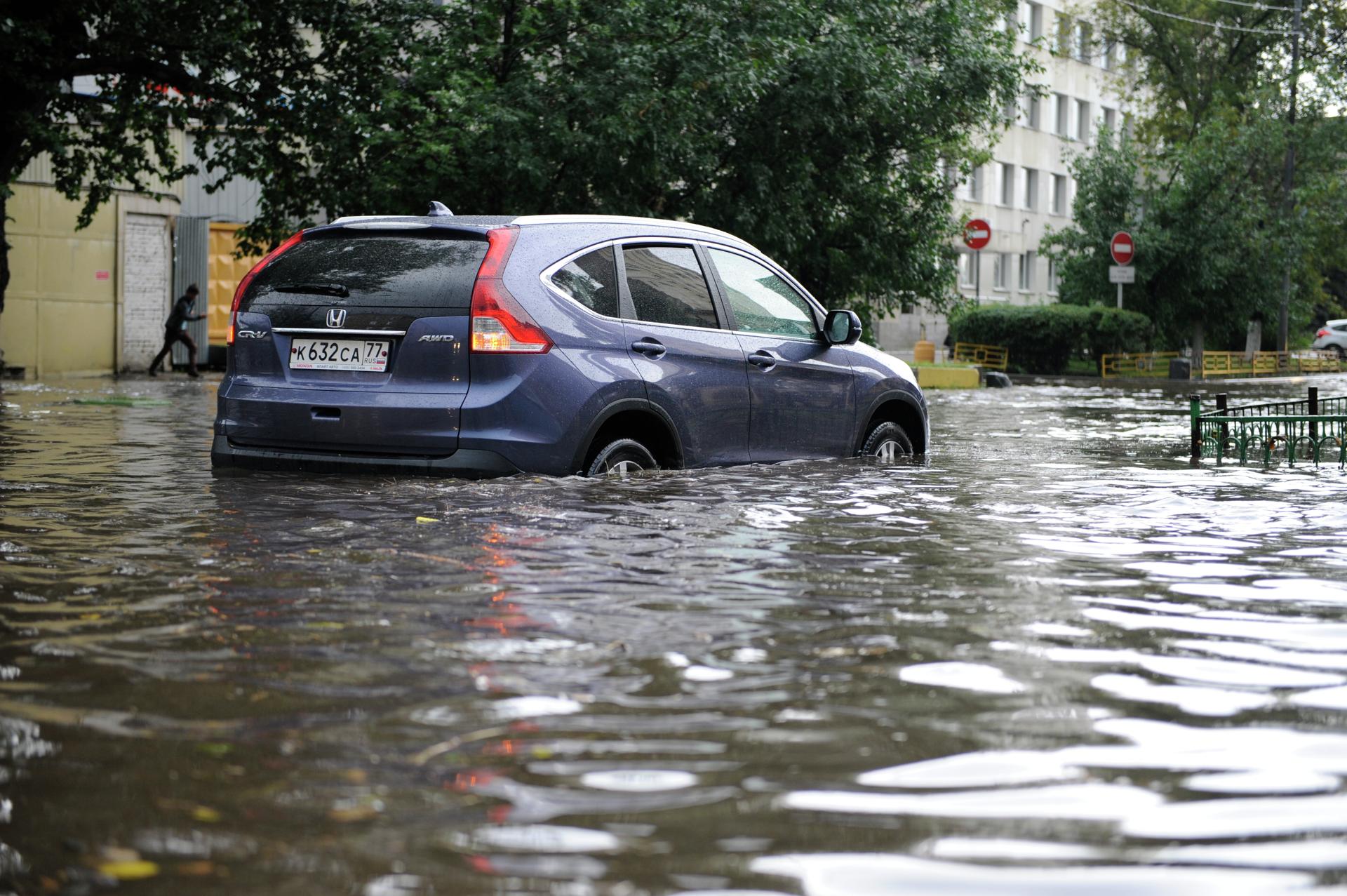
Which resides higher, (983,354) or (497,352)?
(983,354)

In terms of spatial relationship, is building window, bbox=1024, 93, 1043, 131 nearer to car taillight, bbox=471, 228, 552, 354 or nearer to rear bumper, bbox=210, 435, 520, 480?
rear bumper, bbox=210, 435, 520, 480

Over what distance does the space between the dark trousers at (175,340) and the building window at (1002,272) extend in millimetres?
41119

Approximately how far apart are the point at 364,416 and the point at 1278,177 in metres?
45.8

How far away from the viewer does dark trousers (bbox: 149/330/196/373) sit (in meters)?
31.2

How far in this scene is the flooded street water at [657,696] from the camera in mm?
3246

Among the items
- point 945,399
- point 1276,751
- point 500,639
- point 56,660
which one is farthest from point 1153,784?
point 945,399

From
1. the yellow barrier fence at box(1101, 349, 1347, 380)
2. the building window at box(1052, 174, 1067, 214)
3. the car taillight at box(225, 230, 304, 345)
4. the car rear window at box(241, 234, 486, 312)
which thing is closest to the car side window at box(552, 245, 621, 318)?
the car rear window at box(241, 234, 486, 312)

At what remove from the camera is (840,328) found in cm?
1049

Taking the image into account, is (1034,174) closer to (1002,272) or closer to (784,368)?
(1002,272)

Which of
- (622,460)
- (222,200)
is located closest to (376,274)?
(622,460)

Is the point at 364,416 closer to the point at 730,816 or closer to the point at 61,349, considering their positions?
the point at 730,816

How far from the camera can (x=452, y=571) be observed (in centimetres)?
645

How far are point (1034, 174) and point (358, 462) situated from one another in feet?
209

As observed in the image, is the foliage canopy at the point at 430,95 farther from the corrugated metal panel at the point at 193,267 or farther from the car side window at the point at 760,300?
the car side window at the point at 760,300
